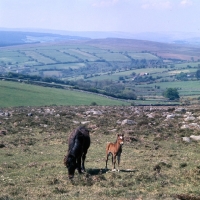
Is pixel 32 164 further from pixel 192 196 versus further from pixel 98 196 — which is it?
pixel 192 196

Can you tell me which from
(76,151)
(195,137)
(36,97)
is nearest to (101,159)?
(76,151)

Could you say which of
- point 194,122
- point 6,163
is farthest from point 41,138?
point 194,122

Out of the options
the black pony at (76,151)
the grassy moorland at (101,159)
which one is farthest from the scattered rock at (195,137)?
the black pony at (76,151)

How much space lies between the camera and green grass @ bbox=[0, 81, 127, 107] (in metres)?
75.5

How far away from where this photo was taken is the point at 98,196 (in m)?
14.8

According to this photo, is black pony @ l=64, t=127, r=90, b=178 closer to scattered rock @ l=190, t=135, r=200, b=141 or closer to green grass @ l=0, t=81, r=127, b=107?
scattered rock @ l=190, t=135, r=200, b=141

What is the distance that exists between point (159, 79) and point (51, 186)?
155750 mm

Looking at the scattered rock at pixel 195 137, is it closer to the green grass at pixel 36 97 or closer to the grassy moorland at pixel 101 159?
the grassy moorland at pixel 101 159

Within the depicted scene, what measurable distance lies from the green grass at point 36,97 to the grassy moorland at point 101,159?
28818 millimetres

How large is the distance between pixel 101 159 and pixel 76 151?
19.5ft

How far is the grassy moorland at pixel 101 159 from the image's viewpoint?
15703 millimetres

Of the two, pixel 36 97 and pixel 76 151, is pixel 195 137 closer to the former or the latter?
pixel 76 151

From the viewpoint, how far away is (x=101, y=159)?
2434 cm

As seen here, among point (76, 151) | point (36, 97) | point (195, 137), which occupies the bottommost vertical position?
point (36, 97)
